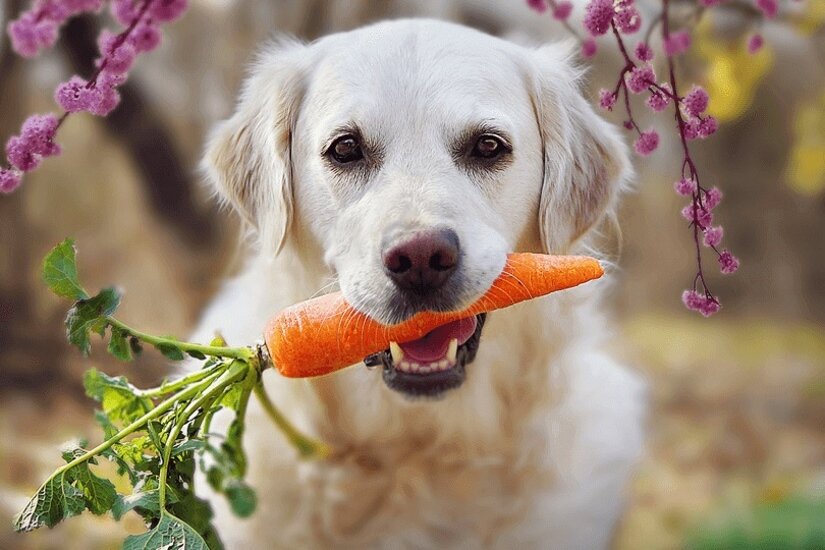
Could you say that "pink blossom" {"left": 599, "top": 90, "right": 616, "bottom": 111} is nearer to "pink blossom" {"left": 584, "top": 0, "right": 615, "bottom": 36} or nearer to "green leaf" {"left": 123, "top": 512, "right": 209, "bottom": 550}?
"pink blossom" {"left": 584, "top": 0, "right": 615, "bottom": 36}

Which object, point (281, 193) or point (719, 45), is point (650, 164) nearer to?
point (719, 45)

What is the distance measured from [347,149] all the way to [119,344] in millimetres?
629

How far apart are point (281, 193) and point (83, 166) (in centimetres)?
264

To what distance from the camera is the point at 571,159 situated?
201 centimetres

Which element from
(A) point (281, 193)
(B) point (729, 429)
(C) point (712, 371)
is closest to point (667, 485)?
(B) point (729, 429)

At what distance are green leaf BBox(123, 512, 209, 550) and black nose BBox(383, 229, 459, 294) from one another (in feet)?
2.03

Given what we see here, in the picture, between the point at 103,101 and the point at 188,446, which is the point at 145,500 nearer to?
the point at 188,446

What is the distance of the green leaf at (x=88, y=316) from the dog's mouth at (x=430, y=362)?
0.56 m

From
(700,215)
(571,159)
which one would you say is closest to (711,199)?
(700,215)

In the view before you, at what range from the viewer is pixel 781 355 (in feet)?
15.0

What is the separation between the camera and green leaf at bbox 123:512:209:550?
61.4 inches

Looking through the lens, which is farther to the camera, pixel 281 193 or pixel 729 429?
pixel 729 429

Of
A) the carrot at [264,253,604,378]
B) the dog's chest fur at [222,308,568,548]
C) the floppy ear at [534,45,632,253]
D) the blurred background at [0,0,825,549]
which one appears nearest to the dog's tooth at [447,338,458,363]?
the carrot at [264,253,604,378]

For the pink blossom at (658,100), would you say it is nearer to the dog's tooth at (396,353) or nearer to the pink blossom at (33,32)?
the dog's tooth at (396,353)
